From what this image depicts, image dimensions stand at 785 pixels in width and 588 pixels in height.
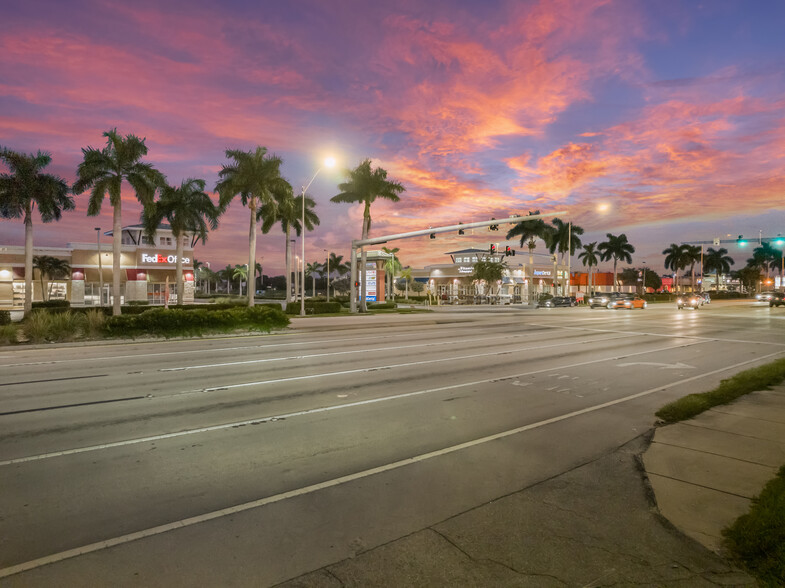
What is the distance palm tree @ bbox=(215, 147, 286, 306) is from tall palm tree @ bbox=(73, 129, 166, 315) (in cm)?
678

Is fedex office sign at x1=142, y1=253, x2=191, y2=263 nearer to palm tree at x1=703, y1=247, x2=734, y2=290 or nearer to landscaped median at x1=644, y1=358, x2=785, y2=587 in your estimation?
landscaped median at x1=644, y1=358, x2=785, y2=587

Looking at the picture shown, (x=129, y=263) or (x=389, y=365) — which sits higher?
(x=129, y=263)

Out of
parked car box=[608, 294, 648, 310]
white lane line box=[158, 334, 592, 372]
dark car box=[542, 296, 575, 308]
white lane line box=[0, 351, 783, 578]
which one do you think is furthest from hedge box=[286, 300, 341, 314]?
white lane line box=[0, 351, 783, 578]

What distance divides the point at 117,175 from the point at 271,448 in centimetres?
2942

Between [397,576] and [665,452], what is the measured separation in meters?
4.50

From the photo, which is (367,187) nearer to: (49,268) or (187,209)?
(187,209)

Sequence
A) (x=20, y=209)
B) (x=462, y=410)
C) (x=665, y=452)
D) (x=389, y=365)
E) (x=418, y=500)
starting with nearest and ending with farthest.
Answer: (x=418, y=500) < (x=665, y=452) < (x=462, y=410) < (x=389, y=365) < (x=20, y=209)

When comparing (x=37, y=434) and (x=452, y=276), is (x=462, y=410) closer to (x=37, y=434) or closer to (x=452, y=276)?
(x=37, y=434)

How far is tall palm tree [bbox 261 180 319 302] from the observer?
128 feet

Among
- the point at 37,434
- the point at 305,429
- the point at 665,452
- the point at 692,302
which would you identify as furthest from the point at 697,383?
the point at 692,302

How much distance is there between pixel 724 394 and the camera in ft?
30.5

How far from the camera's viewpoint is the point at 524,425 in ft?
25.1

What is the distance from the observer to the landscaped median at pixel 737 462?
387 centimetres

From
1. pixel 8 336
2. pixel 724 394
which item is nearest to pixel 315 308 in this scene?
pixel 8 336
